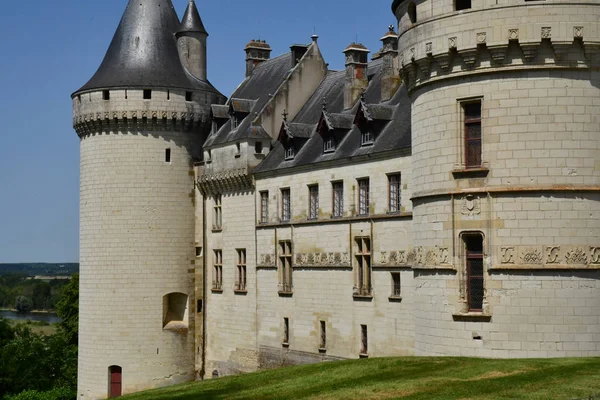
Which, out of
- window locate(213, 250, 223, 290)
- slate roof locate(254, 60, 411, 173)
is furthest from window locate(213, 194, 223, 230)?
slate roof locate(254, 60, 411, 173)

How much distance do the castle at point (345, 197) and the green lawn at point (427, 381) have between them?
4.03ft

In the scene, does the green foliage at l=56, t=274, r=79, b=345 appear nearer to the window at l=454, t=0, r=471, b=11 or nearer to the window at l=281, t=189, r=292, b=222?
the window at l=281, t=189, r=292, b=222

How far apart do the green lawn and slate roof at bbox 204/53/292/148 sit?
18.2 meters

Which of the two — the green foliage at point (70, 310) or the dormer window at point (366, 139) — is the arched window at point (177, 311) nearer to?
the dormer window at point (366, 139)

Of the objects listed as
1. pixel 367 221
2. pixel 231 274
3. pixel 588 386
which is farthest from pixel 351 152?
pixel 588 386

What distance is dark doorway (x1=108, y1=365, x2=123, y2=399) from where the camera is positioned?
141 ft

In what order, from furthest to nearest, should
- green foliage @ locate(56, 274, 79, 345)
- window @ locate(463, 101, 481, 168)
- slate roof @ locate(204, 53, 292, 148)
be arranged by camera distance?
green foliage @ locate(56, 274, 79, 345)
slate roof @ locate(204, 53, 292, 148)
window @ locate(463, 101, 481, 168)

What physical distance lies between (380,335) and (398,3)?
1152 cm

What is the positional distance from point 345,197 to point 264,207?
6.35 metres

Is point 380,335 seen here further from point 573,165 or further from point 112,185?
point 112,185

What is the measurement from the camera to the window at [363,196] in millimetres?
34406

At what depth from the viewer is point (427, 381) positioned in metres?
20.6

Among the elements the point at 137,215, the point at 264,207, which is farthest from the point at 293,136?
the point at 137,215

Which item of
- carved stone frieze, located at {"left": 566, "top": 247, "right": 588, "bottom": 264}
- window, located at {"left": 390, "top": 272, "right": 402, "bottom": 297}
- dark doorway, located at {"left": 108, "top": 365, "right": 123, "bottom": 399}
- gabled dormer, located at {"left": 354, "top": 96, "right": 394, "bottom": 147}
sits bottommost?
dark doorway, located at {"left": 108, "top": 365, "right": 123, "bottom": 399}
